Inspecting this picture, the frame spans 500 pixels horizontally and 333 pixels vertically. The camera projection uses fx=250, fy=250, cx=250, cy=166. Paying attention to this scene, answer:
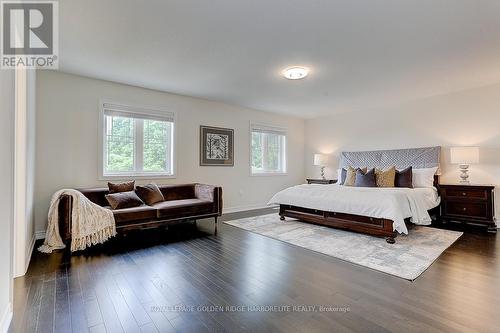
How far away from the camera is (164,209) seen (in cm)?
364

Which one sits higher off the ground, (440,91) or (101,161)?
(440,91)

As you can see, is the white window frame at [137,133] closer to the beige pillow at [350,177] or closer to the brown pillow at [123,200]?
the brown pillow at [123,200]

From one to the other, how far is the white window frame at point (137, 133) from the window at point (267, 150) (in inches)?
77.8

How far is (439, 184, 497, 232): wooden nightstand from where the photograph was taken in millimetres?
4012

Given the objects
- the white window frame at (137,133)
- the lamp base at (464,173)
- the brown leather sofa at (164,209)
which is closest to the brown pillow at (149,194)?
the brown leather sofa at (164,209)

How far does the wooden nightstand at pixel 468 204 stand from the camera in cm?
401

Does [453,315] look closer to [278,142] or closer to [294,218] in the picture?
[294,218]

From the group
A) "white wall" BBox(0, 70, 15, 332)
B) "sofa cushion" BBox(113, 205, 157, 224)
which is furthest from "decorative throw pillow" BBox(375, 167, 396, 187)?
"white wall" BBox(0, 70, 15, 332)

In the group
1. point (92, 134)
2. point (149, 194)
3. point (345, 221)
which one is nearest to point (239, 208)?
point (149, 194)

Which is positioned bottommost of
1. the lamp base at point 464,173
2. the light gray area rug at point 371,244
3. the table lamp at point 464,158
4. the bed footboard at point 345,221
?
the light gray area rug at point 371,244

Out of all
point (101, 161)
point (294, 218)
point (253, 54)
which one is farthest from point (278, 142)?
point (101, 161)

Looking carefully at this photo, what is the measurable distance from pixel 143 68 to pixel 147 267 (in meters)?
2.71

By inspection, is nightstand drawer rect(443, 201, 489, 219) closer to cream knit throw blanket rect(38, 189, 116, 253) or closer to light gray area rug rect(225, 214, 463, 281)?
light gray area rug rect(225, 214, 463, 281)

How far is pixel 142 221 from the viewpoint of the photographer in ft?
11.3
